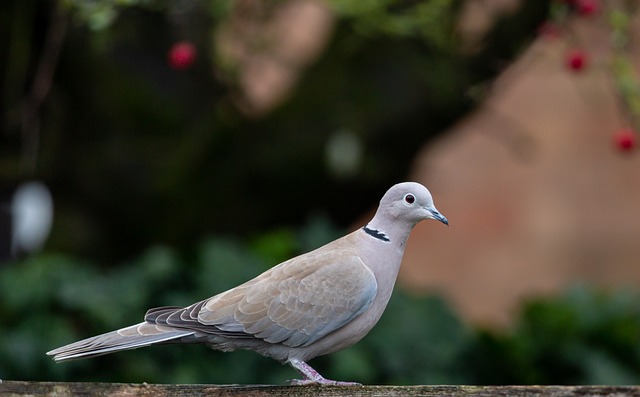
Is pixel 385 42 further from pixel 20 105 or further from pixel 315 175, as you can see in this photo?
pixel 20 105

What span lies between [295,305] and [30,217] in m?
3.48

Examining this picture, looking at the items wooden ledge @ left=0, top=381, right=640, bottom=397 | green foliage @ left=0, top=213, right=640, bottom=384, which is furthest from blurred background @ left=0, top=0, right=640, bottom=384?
wooden ledge @ left=0, top=381, right=640, bottom=397

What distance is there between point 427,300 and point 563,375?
79 cm

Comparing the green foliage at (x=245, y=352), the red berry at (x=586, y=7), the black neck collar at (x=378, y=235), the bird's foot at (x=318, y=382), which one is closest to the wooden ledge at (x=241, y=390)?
the bird's foot at (x=318, y=382)

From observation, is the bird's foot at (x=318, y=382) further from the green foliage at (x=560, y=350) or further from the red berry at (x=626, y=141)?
the green foliage at (x=560, y=350)

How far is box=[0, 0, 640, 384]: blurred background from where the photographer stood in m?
4.60

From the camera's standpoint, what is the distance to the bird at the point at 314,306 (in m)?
2.39

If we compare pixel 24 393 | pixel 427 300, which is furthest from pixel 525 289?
pixel 24 393

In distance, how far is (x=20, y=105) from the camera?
4879 millimetres

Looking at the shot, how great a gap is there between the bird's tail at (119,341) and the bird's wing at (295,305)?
0.9 inches

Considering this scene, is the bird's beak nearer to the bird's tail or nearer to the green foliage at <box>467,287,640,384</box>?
the bird's tail

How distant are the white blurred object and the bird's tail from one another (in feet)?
9.78

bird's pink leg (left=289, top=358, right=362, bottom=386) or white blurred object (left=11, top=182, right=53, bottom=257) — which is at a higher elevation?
bird's pink leg (left=289, top=358, right=362, bottom=386)

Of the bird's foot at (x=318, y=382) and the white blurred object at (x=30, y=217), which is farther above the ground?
the bird's foot at (x=318, y=382)
